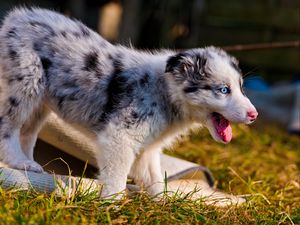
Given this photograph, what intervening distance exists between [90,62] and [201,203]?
4.36ft

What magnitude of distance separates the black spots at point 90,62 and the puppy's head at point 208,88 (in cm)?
55

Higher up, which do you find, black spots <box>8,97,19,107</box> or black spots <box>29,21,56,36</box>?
black spots <box>29,21,56,36</box>

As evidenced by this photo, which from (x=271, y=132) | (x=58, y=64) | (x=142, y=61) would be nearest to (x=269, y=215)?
(x=142, y=61)

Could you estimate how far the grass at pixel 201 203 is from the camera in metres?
4.16

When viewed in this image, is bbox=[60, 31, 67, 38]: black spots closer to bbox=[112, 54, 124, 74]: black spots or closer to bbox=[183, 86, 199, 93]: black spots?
bbox=[112, 54, 124, 74]: black spots

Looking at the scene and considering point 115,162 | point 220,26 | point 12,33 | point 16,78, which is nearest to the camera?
point 115,162

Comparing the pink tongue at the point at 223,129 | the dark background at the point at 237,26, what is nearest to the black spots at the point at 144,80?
the pink tongue at the point at 223,129

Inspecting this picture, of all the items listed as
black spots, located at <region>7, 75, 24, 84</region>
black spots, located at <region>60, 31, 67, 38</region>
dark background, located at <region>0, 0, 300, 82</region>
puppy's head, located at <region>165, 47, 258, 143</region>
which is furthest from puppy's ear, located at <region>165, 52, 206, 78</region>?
dark background, located at <region>0, 0, 300, 82</region>

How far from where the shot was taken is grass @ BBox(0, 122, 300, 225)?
4164mm

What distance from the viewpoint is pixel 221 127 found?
5.02 meters

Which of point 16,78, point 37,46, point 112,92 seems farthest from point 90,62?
point 16,78

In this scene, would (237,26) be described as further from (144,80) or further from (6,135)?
(6,135)

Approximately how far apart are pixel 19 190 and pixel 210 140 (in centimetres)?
418

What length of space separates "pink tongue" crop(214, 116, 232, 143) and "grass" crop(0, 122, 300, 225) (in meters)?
0.51
